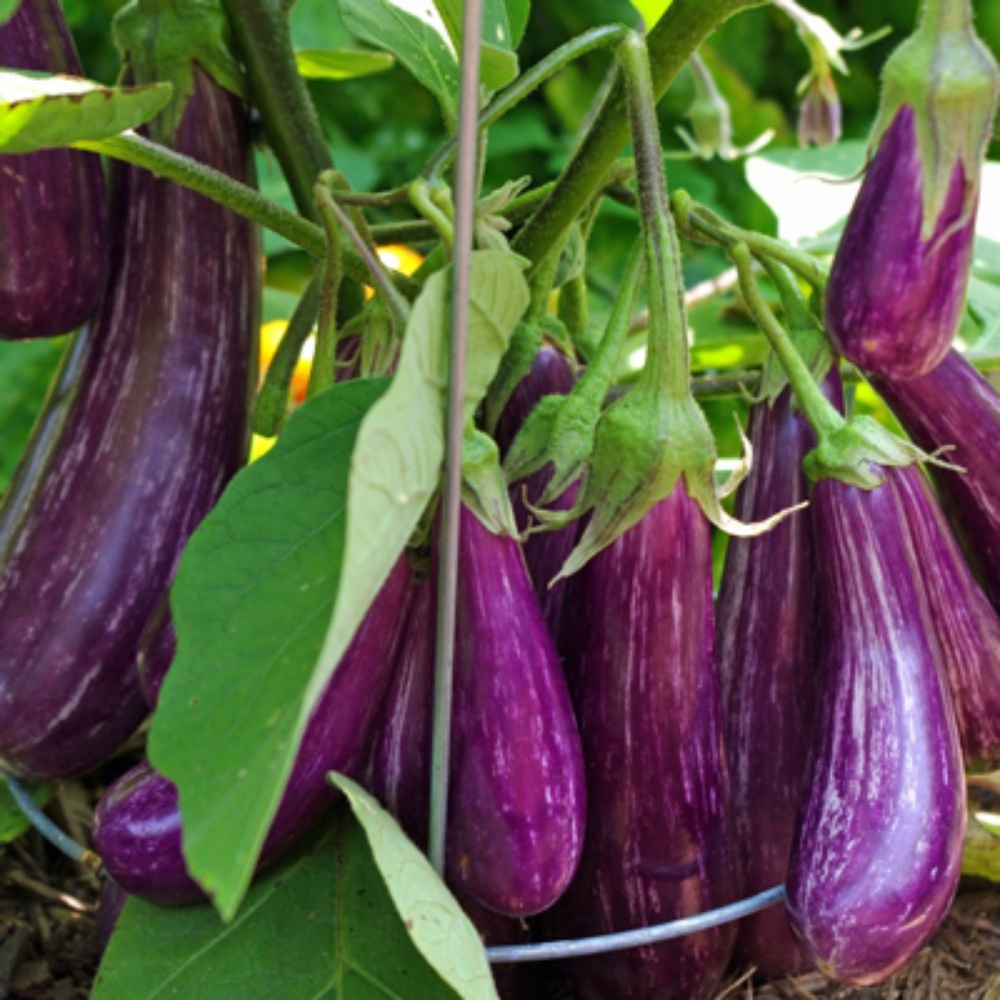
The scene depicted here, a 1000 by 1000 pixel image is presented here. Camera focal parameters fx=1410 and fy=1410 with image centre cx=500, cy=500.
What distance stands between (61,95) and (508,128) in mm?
1390

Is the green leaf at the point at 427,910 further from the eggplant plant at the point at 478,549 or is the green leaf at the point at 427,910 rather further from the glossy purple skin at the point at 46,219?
the glossy purple skin at the point at 46,219

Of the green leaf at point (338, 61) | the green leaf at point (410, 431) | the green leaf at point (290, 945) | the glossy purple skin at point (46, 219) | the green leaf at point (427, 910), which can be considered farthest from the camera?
the green leaf at point (338, 61)

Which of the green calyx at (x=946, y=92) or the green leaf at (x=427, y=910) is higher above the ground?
the green calyx at (x=946, y=92)

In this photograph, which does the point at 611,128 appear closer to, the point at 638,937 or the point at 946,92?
the point at 946,92

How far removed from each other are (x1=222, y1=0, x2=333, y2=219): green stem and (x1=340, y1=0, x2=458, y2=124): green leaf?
9 centimetres

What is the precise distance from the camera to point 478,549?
1.93ft

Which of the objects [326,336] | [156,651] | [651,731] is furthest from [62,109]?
[651,731]

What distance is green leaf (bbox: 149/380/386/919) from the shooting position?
43 centimetres

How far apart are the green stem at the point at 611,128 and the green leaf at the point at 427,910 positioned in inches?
11.9

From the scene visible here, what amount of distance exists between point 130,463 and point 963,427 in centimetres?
45

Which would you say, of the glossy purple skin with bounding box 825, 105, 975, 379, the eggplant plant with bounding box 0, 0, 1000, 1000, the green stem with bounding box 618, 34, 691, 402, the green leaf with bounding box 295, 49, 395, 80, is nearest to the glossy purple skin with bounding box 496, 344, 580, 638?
the eggplant plant with bounding box 0, 0, 1000, 1000

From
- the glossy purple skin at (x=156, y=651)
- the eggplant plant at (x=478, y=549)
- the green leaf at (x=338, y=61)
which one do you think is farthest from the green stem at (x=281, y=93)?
the glossy purple skin at (x=156, y=651)

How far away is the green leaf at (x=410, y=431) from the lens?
0.40m

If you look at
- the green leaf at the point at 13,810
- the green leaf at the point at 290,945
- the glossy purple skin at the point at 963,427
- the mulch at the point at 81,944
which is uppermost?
the glossy purple skin at the point at 963,427
